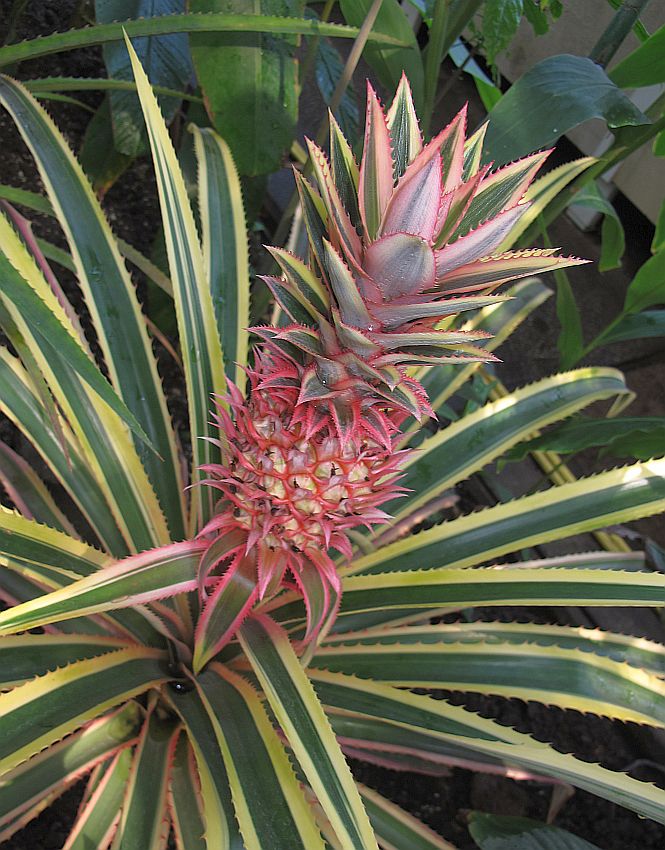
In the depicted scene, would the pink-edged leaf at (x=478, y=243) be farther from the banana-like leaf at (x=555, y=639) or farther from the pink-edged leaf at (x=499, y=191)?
the banana-like leaf at (x=555, y=639)

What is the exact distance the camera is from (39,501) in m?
0.90

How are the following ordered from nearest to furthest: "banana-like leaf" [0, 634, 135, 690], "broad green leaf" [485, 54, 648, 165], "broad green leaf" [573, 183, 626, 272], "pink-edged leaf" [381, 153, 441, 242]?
"pink-edged leaf" [381, 153, 441, 242] < "banana-like leaf" [0, 634, 135, 690] < "broad green leaf" [485, 54, 648, 165] < "broad green leaf" [573, 183, 626, 272]

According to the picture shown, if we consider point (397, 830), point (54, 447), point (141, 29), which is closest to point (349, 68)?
point (141, 29)

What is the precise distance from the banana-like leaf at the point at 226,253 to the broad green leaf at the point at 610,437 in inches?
22.2

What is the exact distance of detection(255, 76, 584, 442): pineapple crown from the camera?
51cm

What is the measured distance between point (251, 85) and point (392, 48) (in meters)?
0.26

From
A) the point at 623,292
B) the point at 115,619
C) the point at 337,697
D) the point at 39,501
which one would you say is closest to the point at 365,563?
the point at 337,697

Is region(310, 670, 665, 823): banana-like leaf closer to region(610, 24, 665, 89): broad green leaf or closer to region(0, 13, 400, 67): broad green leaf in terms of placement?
region(0, 13, 400, 67): broad green leaf

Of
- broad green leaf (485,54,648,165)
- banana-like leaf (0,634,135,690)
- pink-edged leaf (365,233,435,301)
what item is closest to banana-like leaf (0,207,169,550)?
banana-like leaf (0,634,135,690)

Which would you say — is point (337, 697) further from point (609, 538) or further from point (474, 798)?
point (609, 538)

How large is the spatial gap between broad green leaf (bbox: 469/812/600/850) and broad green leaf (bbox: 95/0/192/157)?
1098mm

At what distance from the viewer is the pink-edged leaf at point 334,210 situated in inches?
20.9

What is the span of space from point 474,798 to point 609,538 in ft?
2.06

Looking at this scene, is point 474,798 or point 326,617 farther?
point 474,798
